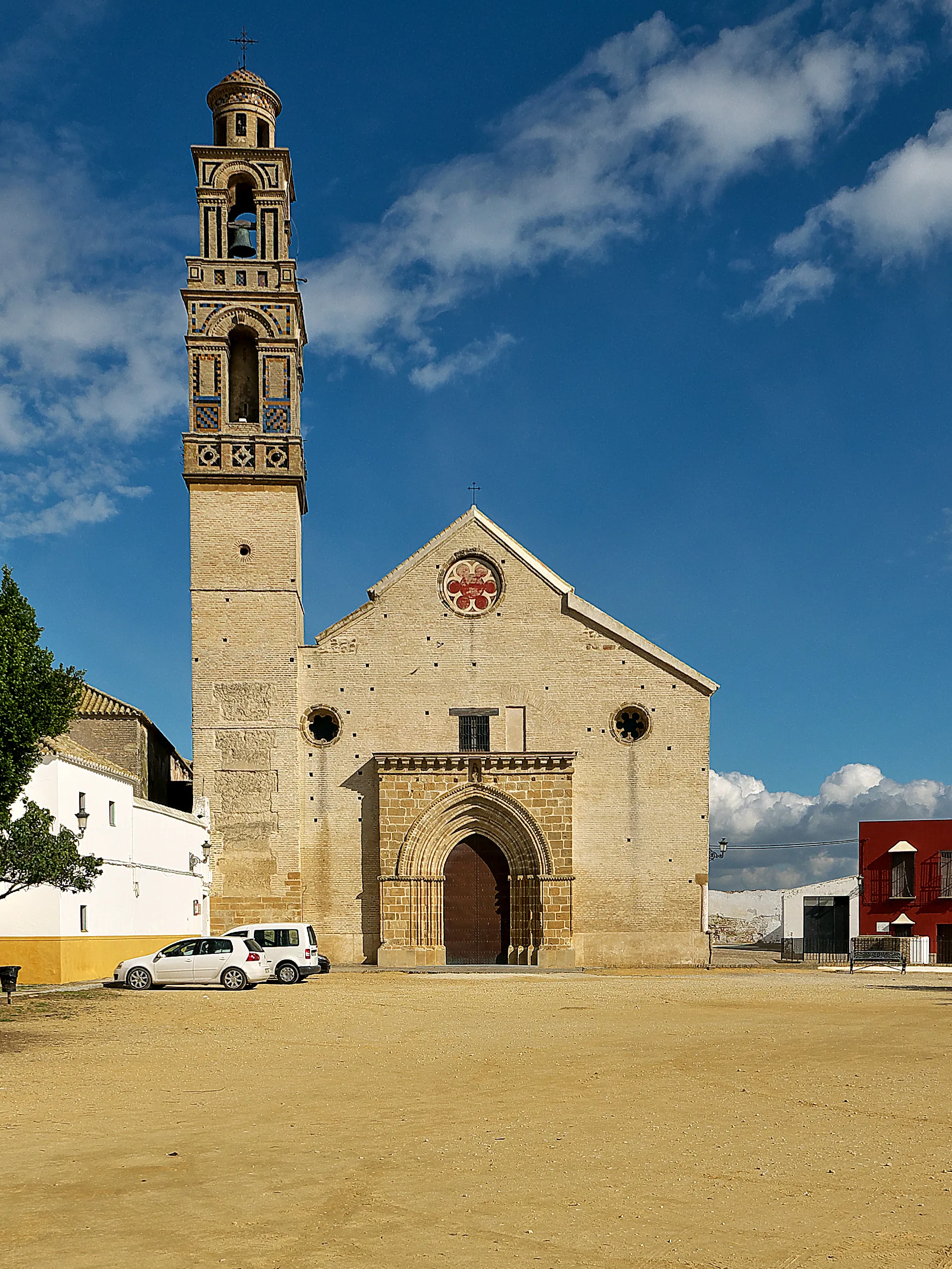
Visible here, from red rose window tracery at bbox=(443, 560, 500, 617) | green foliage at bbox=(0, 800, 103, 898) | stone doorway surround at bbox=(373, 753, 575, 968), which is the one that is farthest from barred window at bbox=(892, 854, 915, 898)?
green foliage at bbox=(0, 800, 103, 898)

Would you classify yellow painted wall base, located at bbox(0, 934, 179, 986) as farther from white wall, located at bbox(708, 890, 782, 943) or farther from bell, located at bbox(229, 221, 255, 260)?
white wall, located at bbox(708, 890, 782, 943)

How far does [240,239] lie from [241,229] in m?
0.32

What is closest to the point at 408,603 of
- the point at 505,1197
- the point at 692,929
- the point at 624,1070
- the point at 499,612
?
the point at 499,612

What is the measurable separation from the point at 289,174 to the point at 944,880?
31256 mm

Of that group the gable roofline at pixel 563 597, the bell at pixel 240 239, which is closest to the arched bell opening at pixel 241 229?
the bell at pixel 240 239

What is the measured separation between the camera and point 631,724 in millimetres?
35250

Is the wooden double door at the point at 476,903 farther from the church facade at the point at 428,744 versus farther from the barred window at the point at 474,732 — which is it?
the barred window at the point at 474,732

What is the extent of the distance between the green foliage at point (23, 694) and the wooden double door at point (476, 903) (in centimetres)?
1900

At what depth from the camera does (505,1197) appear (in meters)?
7.77

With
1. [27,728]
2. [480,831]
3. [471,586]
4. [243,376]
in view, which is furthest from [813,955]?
[27,728]

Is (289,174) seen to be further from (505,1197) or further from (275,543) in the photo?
(505,1197)

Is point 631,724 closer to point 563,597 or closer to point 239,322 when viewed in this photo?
point 563,597

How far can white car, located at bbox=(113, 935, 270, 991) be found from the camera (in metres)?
24.3

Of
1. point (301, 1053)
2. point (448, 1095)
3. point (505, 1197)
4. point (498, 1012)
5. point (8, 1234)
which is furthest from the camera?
point (498, 1012)
